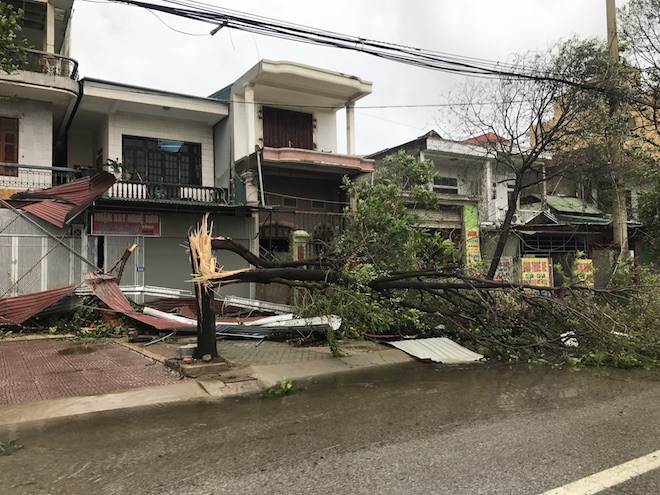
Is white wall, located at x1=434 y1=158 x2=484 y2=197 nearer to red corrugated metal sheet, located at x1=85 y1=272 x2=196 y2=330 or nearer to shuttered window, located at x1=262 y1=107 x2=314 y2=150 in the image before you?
shuttered window, located at x1=262 y1=107 x2=314 y2=150

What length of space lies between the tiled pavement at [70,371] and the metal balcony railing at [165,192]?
19.1ft

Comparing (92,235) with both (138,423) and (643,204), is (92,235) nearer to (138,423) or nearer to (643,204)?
(138,423)

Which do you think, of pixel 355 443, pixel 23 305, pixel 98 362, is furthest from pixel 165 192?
pixel 355 443

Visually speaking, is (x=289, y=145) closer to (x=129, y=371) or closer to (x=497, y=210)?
(x=497, y=210)

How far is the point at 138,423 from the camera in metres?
5.44

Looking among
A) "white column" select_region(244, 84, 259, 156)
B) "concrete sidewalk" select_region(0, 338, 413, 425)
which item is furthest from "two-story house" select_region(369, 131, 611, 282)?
"concrete sidewalk" select_region(0, 338, 413, 425)

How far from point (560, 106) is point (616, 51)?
6.75 ft

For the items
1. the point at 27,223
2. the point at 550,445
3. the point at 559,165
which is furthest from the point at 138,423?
the point at 559,165

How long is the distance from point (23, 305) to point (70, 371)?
4.37 metres

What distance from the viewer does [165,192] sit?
1612 cm

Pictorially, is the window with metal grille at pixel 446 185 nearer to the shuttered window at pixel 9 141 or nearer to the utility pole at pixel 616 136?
the utility pole at pixel 616 136

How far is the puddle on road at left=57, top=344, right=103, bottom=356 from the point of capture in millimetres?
9094

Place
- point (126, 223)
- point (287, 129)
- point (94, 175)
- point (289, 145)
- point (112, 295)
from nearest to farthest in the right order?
point (112, 295) < point (94, 175) < point (126, 223) < point (289, 145) < point (287, 129)

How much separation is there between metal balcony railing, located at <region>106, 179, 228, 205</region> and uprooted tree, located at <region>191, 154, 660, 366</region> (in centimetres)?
643
